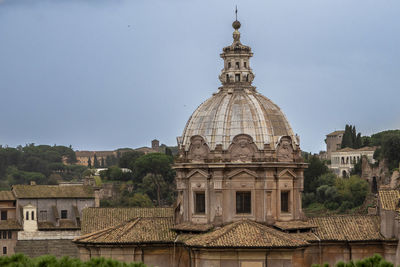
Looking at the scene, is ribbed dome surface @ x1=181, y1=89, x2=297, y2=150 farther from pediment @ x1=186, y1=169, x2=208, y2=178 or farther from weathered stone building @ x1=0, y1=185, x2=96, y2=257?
weathered stone building @ x1=0, y1=185, x2=96, y2=257

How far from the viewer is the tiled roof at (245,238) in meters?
40.8

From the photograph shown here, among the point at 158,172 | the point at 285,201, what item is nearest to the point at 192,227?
the point at 285,201

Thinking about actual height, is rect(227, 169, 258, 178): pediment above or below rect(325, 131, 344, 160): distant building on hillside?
below

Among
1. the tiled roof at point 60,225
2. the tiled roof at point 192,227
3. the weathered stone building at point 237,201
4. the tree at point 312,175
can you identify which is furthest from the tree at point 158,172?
the tiled roof at point 192,227

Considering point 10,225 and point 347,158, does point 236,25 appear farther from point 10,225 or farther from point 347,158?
point 347,158

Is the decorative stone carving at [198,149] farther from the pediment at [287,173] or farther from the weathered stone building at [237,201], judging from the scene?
the pediment at [287,173]

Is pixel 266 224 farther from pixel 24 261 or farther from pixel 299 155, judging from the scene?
pixel 24 261

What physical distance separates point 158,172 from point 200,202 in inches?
3005

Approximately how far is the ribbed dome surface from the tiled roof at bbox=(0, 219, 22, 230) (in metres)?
36.6

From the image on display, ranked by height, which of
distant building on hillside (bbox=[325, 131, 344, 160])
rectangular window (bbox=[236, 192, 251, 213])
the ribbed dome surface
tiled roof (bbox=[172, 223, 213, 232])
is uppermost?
distant building on hillside (bbox=[325, 131, 344, 160])

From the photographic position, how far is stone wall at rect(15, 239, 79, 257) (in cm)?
7390

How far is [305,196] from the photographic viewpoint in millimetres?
107562

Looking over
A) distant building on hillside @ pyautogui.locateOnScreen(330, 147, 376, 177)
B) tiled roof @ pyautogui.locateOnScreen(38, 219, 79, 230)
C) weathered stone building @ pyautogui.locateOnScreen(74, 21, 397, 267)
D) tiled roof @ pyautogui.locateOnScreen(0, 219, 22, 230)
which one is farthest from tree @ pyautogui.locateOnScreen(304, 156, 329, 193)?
weathered stone building @ pyautogui.locateOnScreen(74, 21, 397, 267)

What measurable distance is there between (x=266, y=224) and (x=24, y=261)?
13.3m
